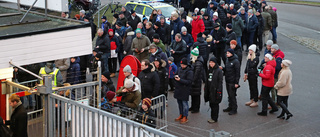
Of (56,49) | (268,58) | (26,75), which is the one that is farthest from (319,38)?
(56,49)

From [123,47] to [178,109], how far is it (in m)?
4.17

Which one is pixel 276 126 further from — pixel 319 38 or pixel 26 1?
pixel 319 38

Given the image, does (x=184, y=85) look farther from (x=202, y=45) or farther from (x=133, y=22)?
(x=133, y=22)

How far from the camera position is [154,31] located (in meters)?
17.5

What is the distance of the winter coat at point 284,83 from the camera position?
12.2 meters

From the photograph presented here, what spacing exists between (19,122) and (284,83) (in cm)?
667

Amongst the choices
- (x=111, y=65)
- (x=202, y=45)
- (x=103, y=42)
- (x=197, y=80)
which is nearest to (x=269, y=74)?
(x=197, y=80)

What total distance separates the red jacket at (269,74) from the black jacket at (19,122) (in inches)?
250

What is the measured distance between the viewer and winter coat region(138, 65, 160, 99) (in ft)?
38.6

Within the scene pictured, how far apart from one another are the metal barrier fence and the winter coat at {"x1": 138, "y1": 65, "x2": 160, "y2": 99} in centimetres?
373

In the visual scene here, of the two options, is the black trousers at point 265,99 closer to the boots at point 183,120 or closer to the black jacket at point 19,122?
the boots at point 183,120

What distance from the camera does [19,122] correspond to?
856 centimetres

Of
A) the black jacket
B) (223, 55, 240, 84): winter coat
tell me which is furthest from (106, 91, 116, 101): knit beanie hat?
(223, 55, 240, 84): winter coat

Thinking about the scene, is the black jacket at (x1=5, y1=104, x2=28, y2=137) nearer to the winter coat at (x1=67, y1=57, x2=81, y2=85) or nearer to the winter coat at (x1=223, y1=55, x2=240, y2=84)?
the winter coat at (x1=67, y1=57, x2=81, y2=85)
